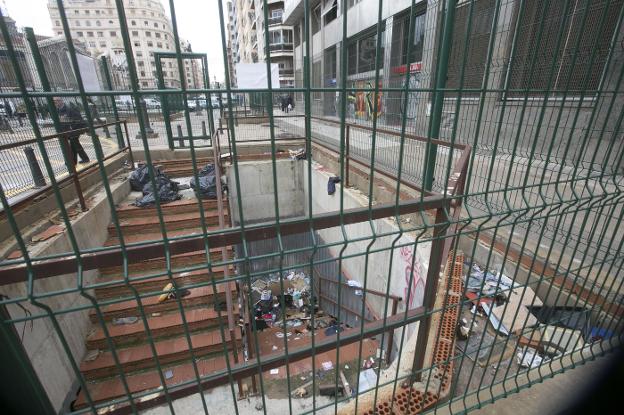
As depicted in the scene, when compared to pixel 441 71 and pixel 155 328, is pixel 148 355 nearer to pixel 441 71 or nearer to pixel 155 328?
pixel 155 328

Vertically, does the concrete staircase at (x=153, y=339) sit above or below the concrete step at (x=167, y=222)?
below

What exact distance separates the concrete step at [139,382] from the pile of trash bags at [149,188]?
3258 millimetres

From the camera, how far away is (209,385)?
139 cm

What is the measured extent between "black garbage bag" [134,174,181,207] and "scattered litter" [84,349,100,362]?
2817 mm

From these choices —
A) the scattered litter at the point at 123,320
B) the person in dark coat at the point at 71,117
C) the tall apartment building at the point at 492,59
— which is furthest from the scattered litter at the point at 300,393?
the person in dark coat at the point at 71,117

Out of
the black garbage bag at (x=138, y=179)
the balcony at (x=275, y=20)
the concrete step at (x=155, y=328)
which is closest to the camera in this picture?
the concrete step at (x=155, y=328)

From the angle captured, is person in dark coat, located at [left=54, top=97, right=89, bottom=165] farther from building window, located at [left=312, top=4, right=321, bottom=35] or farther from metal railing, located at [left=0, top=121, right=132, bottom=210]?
building window, located at [left=312, top=4, right=321, bottom=35]

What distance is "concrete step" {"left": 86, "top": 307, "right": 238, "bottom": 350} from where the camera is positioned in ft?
14.8

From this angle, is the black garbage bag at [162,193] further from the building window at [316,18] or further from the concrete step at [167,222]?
the building window at [316,18]

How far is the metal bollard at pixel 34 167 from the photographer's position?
15.1 ft

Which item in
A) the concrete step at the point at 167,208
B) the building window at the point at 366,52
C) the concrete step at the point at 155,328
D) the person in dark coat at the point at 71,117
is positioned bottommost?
the concrete step at the point at 155,328

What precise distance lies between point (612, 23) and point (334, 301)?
22.9 feet

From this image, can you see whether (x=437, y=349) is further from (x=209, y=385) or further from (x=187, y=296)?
(x=187, y=296)

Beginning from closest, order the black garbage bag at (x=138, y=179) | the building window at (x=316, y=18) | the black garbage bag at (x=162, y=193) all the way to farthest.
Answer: the black garbage bag at (x=162, y=193) → the black garbage bag at (x=138, y=179) → the building window at (x=316, y=18)
